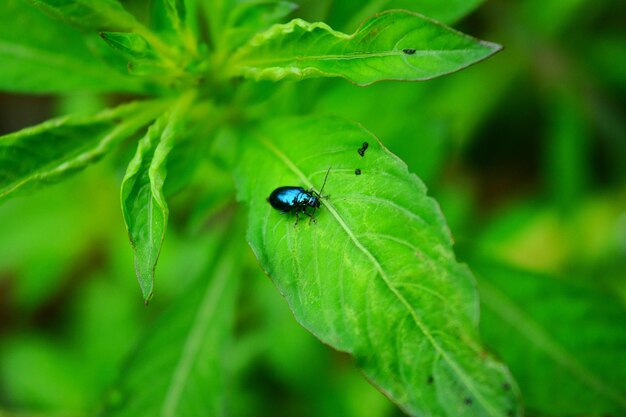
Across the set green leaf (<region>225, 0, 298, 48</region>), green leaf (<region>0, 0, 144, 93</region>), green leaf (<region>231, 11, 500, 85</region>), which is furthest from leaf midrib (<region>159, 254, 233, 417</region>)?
green leaf (<region>231, 11, 500, 85</region>)

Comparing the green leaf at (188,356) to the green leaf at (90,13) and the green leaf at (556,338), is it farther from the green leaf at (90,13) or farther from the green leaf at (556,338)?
the green leaf at (556,338)

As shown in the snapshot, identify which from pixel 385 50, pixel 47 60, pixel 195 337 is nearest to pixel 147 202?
→ pixel 385 50

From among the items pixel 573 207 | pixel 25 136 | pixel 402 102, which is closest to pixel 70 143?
pixel 25 136

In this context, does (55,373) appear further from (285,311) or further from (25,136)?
(25,136)

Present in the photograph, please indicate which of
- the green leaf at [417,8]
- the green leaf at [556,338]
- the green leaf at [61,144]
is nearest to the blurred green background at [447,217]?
the green leaf at [417,8]

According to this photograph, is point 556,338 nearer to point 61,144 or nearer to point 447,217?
point 447,217
